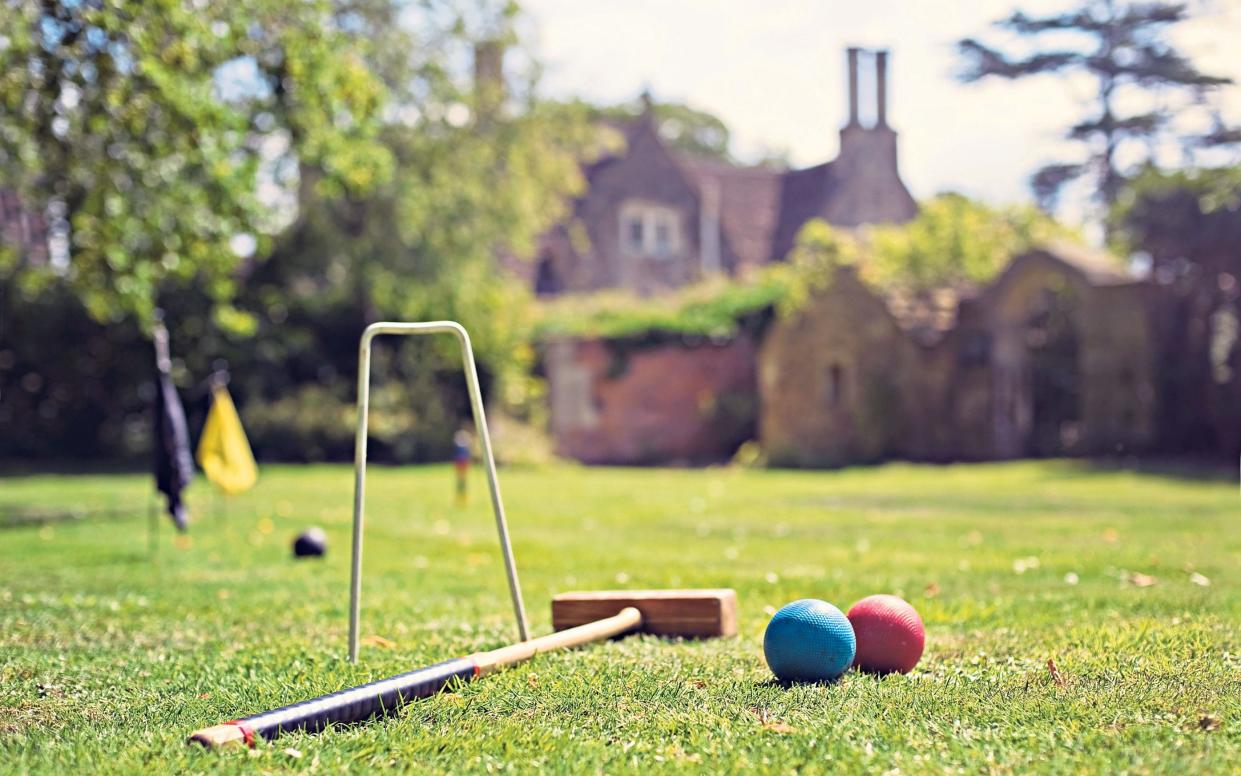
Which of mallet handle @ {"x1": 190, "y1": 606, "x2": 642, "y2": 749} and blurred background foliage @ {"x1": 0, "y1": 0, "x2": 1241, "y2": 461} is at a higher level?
blurred background foliage @ {"x1": 0, "y1": 0, "x2": 1241, "y2": 461}

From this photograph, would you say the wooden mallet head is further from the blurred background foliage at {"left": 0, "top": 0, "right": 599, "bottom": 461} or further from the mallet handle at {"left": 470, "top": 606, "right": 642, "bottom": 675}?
the blurred background foliage at {"left": 0, "top": 0, "right": 599, "bottom": 461}

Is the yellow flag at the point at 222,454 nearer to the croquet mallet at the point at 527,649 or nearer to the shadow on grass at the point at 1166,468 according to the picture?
the croquet mallet at the point at 527,649

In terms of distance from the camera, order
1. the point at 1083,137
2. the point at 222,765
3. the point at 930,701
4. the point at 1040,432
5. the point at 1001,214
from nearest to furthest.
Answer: the point at 222,765 < the point at 930,701 < the point at 1040,432 < the point at 1001,214 < the point at 1083,137

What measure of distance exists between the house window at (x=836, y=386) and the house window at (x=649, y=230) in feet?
69.9

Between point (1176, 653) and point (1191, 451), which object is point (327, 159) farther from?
point (1191, 451)

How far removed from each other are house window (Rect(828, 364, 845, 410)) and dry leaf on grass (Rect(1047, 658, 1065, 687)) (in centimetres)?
2031

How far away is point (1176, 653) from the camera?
5.42m

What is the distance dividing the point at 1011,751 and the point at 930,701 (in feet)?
2.23

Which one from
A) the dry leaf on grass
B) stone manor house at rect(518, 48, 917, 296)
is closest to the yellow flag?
the dry leaf on grass

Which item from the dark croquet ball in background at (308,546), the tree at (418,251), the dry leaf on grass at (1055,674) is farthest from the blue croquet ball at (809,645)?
the tree at (418,251)

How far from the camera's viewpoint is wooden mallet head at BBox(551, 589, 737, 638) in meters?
6.29

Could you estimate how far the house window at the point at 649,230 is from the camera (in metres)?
46.1

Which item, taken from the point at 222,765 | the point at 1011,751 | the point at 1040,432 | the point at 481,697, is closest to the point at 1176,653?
the point at 1011,751

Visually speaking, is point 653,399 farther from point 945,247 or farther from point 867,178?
point 867,178
